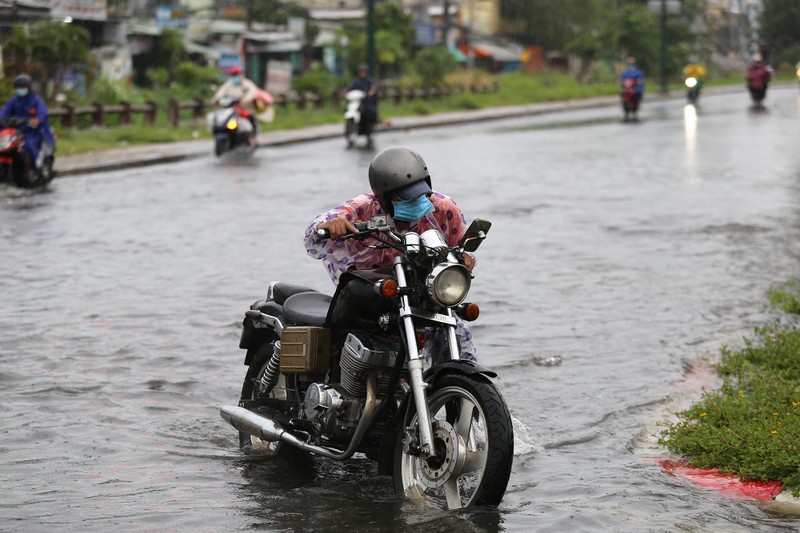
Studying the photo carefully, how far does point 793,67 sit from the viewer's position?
97000 mm

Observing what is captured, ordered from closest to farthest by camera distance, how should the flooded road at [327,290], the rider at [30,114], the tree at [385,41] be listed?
1. the flooded road at [327,290]
2. the rider at [30,114]
3. the tree at [385,41]

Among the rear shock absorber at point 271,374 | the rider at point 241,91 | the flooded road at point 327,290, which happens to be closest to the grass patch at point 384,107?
the rider at point 241,91

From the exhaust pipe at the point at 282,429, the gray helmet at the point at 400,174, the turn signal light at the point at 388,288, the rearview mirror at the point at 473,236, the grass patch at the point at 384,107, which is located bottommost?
the grass patch at the point at 384,107

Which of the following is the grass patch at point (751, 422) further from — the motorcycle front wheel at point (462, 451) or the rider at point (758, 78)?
the rider at point (758, 78)

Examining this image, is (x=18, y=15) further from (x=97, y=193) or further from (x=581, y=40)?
(x=581, y=40)

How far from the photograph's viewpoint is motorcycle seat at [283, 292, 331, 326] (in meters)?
5.87

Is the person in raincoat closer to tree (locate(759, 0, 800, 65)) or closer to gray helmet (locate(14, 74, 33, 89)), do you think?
gray helmet (locate(14, 74, 33, 89))

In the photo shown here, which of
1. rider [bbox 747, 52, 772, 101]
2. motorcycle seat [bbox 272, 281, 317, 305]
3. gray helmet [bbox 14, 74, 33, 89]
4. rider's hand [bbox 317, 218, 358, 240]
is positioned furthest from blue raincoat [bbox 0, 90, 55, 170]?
rider [bbox 747, 52, 772, 101]

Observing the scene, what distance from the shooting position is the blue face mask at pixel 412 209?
5.56 meters

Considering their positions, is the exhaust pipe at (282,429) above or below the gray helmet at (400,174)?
below

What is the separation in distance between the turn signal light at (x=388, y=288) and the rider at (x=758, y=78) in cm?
4130

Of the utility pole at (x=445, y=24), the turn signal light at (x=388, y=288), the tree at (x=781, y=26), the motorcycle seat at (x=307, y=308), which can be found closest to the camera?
the turn signal light at (x=388, y=288)

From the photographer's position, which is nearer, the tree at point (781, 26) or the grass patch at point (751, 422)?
the grass patch at point (751, 422)

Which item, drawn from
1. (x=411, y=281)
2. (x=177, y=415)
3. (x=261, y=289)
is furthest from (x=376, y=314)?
(x=261, y=289)
